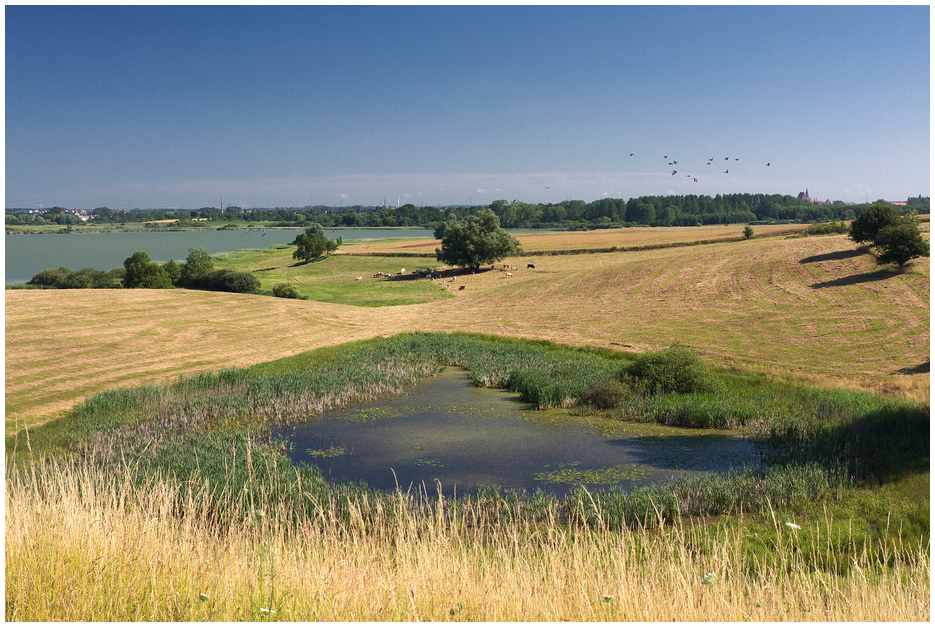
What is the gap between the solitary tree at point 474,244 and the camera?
Result: 7331cm

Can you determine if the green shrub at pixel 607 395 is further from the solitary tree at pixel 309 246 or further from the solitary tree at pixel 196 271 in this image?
the solitary tree at pixel 309 246

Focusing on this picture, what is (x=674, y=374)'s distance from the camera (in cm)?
2412

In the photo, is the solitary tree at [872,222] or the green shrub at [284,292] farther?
the green shrub at [284,292]

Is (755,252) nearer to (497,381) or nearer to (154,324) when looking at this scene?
(497,381)

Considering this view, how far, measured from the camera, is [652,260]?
221ft

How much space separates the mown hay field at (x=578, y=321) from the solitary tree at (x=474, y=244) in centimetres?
1053

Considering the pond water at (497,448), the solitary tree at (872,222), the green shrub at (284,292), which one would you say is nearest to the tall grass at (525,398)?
the pond water at (497,448)

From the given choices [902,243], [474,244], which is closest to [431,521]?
[902,243]

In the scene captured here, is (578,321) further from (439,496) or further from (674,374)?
(439,496)

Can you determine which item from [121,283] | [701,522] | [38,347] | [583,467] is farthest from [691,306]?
[121,283]

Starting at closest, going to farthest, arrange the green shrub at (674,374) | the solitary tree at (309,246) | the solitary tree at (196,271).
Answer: the green shrub at (674,374), the solitary tree at (196,271), the solitary tree at (309,246)

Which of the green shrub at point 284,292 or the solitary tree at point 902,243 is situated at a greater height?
the solitary tree at point 902,243

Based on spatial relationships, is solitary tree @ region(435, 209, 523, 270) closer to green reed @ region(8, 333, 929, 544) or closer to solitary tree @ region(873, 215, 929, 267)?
solitary tree @ region(873, 215, 929, 267)

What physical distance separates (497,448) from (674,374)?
848 cm
